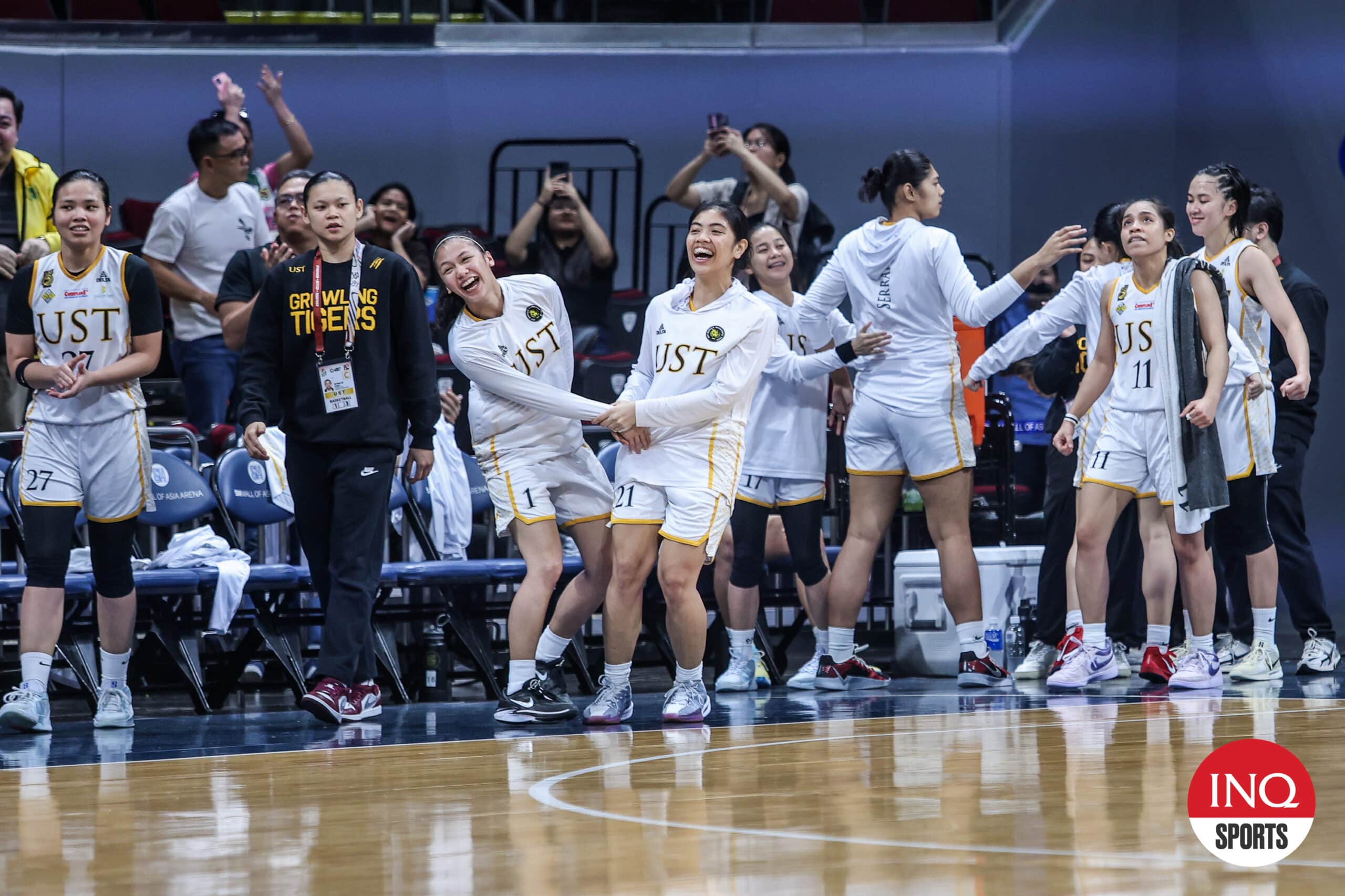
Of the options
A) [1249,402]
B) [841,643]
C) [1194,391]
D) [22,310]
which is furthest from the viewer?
[841,643]

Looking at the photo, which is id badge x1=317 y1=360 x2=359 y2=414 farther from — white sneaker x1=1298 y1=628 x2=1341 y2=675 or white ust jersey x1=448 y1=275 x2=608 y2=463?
white sneaker x1=1298 y1=628 x2=1341 y2=675

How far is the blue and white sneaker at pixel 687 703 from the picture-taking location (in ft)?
17.1

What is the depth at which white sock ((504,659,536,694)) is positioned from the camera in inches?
208

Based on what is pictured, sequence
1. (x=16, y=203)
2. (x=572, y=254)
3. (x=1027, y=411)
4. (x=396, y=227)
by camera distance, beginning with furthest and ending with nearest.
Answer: (x=572, y=254) → (x=396, y=227) → (x=1027, y=411) → (x=16, y=203)

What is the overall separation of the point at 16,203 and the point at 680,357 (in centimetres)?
389

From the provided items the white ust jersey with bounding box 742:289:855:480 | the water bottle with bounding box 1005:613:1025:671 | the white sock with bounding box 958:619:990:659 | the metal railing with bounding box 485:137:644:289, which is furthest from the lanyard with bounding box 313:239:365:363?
the metal railing with bounding box 485:137:644:289

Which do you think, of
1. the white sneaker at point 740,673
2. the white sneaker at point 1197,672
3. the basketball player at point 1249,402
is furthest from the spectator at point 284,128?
the white sneaker at point 1197,672

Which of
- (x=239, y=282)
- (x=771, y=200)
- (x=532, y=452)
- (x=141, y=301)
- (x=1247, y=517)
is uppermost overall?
(x=771, y=200)

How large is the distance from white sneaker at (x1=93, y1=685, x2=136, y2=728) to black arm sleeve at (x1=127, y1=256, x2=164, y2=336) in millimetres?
1168

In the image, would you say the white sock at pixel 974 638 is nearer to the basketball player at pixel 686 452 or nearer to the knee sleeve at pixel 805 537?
the knee sleeve at pixel 805 537

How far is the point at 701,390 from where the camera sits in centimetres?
520

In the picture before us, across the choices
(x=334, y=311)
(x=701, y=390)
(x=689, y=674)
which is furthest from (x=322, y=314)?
(x=689, y=674)

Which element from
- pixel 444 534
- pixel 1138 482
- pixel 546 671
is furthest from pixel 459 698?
pixel 1138 482

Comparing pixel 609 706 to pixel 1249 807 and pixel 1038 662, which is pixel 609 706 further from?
pixel 1249 807
